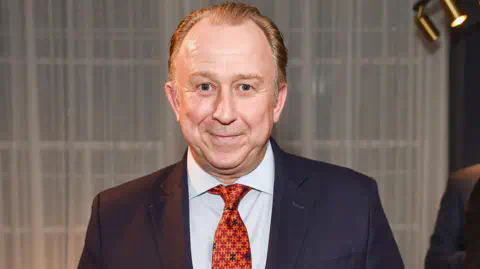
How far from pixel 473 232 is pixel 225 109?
1.42 metres

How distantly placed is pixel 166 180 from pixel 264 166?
0.26 metres

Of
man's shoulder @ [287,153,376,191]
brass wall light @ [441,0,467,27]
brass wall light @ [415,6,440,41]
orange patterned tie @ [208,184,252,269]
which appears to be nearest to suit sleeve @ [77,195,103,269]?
orange patterned tie @ [208,184,252,269]

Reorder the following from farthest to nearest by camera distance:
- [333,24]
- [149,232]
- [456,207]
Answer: [333,24] → [456,207] → [149,232]

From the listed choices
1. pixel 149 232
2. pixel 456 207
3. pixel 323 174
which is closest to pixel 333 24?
pixel 456 207

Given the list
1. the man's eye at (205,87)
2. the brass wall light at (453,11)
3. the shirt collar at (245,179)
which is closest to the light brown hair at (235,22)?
the man's eye at (205,87)

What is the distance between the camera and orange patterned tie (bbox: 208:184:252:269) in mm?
1247

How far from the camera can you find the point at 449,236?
2.24 meters

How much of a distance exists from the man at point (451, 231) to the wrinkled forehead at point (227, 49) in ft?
4.61

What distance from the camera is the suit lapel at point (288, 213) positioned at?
1.23 m

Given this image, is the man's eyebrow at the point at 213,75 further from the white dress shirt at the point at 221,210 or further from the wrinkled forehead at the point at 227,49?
the white dress shirt at the point at 221,210

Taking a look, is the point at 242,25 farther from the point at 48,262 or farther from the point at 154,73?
the point at 48,262

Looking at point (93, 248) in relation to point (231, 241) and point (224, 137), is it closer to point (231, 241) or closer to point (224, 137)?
point (231, 241)

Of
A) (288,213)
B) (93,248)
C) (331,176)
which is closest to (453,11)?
(331,176)

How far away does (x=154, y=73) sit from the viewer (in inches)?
138
